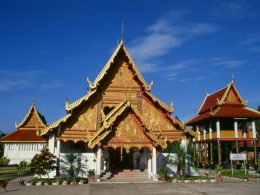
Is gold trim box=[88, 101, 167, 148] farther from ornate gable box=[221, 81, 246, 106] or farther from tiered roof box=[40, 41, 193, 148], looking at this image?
ornate gable box=[221, 81, 246, 106]

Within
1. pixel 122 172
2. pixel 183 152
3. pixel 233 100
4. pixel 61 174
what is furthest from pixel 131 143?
pixel 233 100

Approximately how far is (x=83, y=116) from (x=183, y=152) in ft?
21.7

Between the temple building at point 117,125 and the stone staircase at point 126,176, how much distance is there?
420 mm

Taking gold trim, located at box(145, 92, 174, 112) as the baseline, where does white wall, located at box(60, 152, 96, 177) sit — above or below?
below

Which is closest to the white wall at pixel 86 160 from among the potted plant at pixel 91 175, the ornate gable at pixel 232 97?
the potted plant at pixel 91 175

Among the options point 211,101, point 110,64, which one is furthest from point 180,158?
point 211,101

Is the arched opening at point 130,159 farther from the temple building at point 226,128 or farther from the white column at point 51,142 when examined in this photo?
the temple building at point 226,128

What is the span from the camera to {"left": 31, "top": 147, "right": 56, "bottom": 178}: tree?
51.9ft

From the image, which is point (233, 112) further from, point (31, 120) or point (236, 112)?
point (31, 120)

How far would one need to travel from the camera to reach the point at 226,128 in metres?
29.7

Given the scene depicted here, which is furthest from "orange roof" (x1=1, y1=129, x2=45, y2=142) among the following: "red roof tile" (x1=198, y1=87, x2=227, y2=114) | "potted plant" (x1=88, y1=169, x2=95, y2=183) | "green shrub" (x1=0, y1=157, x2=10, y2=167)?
"red roof tile" (x1=198, y1=87, x2=227, y2=114)

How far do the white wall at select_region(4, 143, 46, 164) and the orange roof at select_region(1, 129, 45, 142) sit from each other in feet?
2.06

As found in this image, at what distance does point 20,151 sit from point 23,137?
5.30ft

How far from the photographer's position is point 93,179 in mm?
15914
